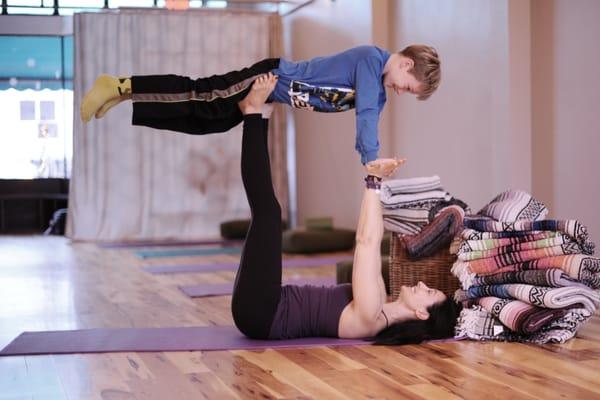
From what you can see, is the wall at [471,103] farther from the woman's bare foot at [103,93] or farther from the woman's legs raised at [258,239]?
the woman's bare foot at [103,93]

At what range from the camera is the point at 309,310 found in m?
3.25

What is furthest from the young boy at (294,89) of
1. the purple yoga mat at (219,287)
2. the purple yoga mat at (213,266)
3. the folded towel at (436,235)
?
the purple yoga mat at (213,266)

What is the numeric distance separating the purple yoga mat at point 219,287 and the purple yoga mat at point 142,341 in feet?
3.85

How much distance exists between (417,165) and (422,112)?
456mm

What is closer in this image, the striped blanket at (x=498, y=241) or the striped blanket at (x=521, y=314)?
the striped blanket at (x=521, y=314)

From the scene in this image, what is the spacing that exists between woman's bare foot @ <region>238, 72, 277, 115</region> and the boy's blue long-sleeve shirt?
0.13 ft

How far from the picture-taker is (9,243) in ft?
28.9

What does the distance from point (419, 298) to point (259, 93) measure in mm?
1070

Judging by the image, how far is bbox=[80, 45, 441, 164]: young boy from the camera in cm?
321

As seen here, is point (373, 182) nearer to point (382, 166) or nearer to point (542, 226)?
point (382, 166)

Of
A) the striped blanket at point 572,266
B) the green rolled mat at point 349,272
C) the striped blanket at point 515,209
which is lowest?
the green rolled mat at point 349,272

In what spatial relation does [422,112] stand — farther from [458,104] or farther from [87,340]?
[87,340]

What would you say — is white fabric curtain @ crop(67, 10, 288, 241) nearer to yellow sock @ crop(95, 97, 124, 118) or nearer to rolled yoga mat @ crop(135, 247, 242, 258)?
rolled yoga mat @ crop(135, 247, 242, 258)

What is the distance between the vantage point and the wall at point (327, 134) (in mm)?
7703
